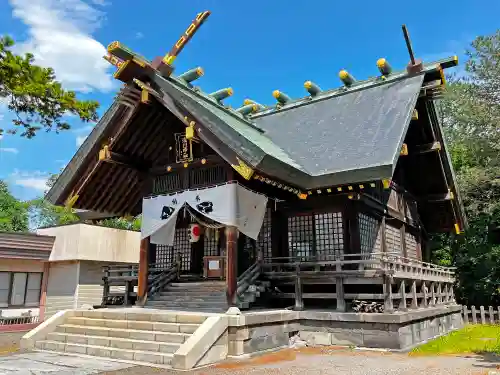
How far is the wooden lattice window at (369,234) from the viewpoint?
1235 cm

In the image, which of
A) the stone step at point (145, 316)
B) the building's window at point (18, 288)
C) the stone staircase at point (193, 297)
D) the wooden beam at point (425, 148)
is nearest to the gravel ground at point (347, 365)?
the stone step at point (145, 316)

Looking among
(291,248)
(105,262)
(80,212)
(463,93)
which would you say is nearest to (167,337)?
(291,248)

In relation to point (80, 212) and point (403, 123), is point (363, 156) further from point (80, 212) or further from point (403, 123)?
point (80, 212)

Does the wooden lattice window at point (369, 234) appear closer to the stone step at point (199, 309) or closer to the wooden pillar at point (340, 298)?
the wooden pillar at point (340, 298)

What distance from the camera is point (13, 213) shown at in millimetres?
39156

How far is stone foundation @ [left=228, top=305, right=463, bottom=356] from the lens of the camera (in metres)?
8.92

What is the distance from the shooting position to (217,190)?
35.3 ft

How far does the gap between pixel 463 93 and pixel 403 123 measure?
1374cm

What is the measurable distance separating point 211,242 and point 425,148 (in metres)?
8.14

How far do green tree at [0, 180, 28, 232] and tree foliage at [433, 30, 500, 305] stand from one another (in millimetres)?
35152

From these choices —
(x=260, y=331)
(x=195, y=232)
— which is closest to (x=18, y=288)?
(x=195, y=232)

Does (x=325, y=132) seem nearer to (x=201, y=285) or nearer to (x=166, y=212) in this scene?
(x=166, y=212)

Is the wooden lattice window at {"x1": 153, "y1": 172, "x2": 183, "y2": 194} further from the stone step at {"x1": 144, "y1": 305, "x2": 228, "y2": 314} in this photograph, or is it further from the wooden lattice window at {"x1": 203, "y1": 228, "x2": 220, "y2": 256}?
the stone step at {"x1": 144, "y1": 305, "x2": 228, "y2": 314}

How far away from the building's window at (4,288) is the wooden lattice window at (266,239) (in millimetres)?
11706
